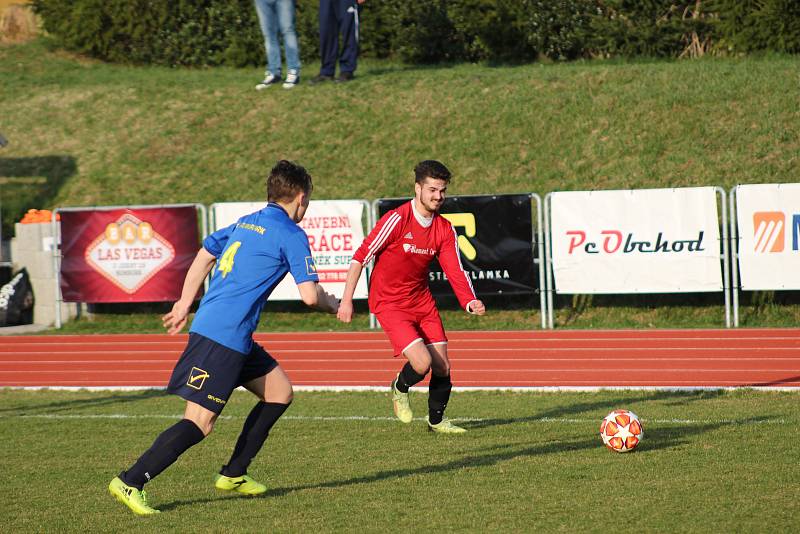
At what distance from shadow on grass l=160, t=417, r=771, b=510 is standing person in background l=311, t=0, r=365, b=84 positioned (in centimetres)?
1509

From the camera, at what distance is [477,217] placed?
15516 mm

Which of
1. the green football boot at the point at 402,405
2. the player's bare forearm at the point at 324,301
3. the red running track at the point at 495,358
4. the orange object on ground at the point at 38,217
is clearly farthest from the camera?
the orange object on ground at the point at 38,217

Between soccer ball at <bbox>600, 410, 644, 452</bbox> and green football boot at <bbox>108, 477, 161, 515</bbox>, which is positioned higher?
green football boot at <bbox>108, 477, 161, 515</bbox>

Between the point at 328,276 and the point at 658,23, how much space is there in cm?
1113

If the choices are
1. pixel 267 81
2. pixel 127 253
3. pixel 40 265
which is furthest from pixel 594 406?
pixel 267 81

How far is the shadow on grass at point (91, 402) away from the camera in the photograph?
1075 cm

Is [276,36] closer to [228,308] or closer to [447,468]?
[447,468]

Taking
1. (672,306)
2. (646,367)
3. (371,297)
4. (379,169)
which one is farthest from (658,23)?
(371,297)

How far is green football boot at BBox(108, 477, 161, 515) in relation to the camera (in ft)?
19.6

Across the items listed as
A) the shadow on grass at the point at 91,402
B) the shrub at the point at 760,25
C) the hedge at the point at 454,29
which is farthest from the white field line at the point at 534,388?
the hedge at the point at 454,29

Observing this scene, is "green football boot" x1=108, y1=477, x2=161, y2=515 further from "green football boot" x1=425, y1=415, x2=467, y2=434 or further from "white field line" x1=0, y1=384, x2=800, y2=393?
"white field line" x1=0, y1=384, x2=800, y2=393

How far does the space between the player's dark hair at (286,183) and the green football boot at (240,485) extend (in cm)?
169

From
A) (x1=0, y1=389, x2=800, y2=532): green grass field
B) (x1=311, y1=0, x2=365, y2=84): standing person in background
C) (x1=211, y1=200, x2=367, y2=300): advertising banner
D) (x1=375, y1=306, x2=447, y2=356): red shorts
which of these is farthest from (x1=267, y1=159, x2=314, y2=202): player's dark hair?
(x1=311, y1=0, x2=365, y2=84): standing person in background

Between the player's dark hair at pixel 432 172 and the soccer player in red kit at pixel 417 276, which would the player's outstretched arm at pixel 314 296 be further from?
the player's dark hair at pixel 432 172
